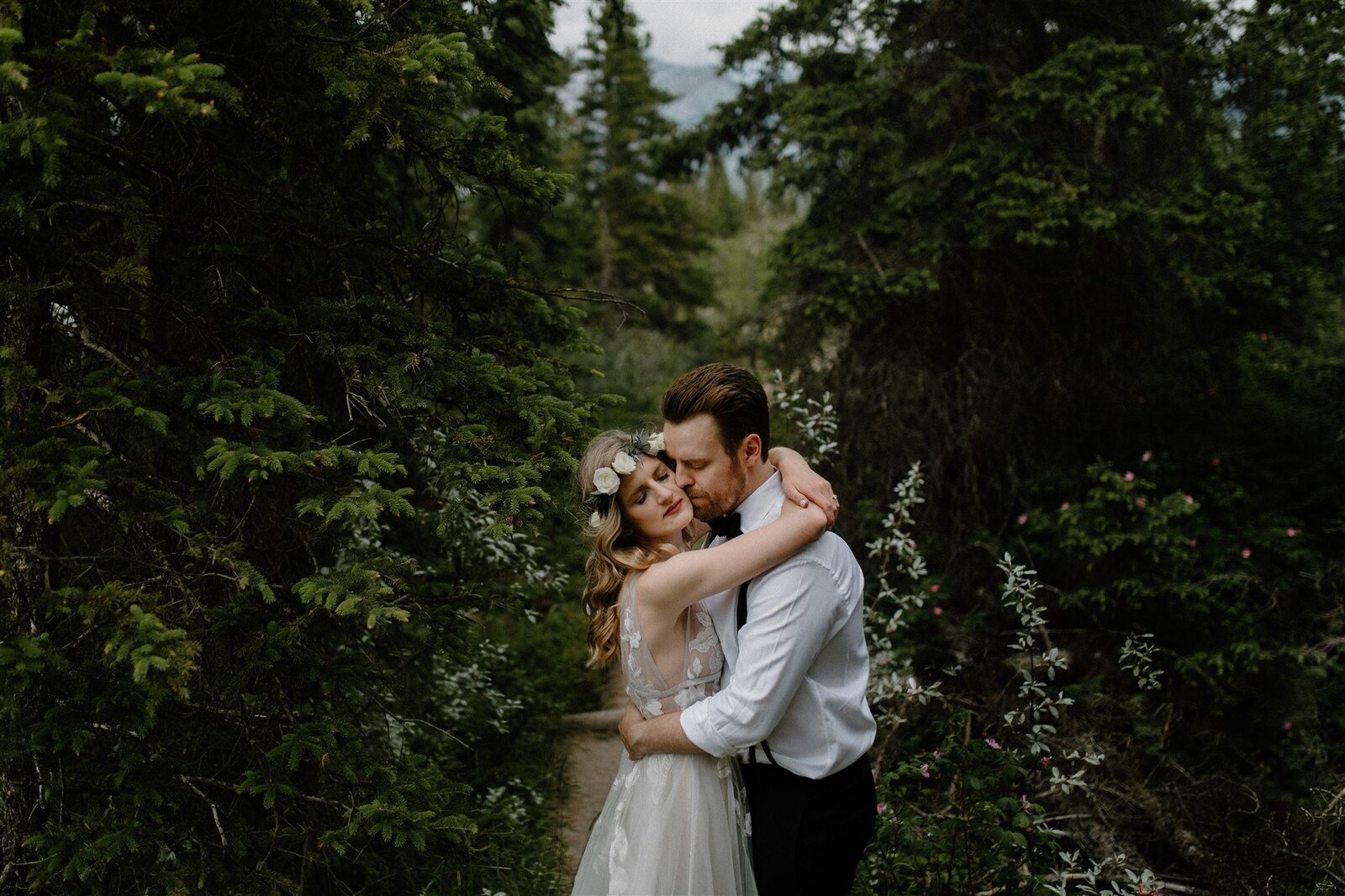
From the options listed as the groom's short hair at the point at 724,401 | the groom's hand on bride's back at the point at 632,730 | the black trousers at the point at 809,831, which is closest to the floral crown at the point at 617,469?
the groom's short hair at the point at 724,401

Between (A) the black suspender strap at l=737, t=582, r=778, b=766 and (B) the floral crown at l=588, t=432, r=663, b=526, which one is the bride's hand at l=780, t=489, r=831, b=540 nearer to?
(A) the black suspender strap at l=737, t=582, r=778, b=766

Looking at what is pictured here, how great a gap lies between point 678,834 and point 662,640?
596 millimetres

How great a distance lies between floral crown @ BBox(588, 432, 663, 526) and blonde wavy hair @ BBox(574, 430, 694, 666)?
10mm

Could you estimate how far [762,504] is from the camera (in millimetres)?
2945

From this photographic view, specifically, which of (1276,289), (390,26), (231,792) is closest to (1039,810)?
(231,792)

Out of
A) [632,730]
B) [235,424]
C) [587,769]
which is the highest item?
[235,424]

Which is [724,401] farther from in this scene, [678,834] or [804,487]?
[678,834]

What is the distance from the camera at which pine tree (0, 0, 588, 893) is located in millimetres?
2740

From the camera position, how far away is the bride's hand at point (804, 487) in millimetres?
2676

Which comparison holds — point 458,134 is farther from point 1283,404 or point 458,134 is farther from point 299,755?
point 1283,404

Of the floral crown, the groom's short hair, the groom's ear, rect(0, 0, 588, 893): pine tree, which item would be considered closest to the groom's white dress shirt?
the groom's ear

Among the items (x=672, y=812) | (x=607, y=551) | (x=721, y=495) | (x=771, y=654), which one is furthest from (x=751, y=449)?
(x=672, y=812)

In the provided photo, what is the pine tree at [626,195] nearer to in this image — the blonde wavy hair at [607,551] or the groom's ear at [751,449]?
the blonde wavy hair at [607,551]

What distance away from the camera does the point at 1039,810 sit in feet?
12.3
